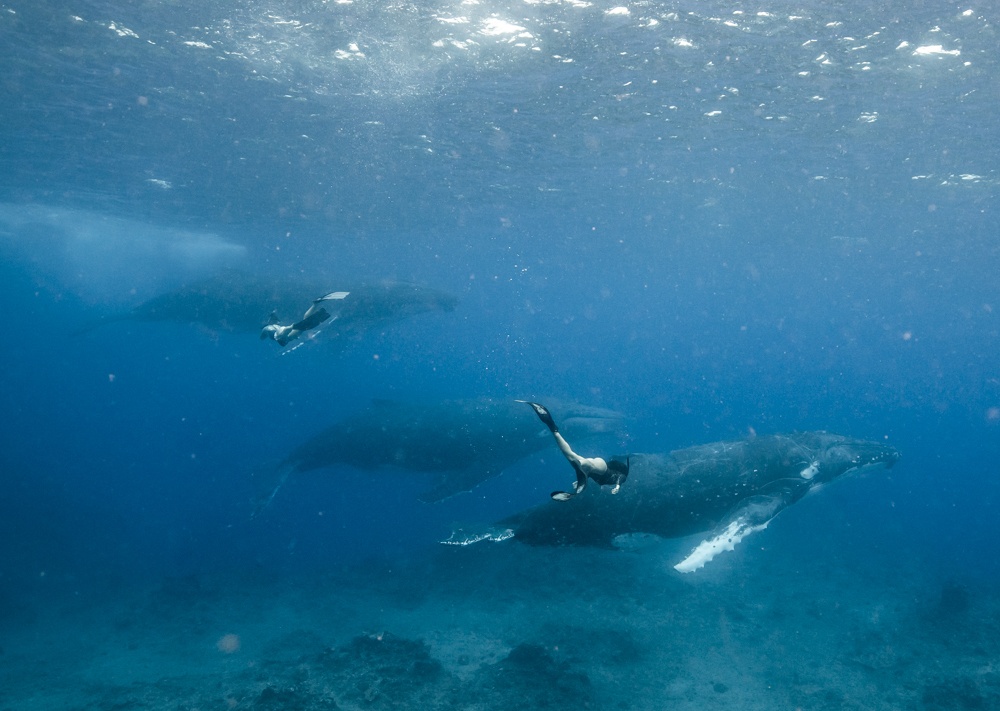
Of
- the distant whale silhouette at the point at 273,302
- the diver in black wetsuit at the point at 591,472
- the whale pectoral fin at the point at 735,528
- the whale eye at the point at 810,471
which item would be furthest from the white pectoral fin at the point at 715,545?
the distant whale silhouette at the point at 273,302

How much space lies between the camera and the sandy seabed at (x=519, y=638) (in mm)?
9703

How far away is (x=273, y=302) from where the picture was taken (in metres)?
21.1

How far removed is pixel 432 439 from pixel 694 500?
7.43m

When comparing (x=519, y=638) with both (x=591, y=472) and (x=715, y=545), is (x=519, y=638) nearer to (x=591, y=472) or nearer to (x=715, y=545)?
(x=715, y=545)

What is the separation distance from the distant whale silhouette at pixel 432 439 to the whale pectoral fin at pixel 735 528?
623 centimetres

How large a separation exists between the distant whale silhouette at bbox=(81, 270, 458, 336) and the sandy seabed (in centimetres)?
990

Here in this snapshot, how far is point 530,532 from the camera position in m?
8.97

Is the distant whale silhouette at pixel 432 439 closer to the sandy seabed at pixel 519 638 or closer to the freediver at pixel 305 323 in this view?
the sandy seabed at pixel 519 638

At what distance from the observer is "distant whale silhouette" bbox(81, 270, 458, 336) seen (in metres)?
21.0

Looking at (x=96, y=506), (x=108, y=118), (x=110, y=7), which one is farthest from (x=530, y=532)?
(x=108, y=118)

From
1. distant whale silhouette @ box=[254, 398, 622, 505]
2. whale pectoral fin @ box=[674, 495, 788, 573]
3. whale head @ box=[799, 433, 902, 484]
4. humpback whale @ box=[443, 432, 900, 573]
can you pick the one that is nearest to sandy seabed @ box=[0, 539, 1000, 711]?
distant whale silhouette @ box=[254, 398, 622, 505]

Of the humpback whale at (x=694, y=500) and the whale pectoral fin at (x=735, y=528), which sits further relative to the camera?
the humpback whale at (x=694, y=500)

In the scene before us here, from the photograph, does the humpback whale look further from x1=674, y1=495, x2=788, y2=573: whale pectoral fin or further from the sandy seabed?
the sandy seabed

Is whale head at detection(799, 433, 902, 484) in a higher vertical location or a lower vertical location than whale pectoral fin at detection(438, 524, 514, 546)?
lower
